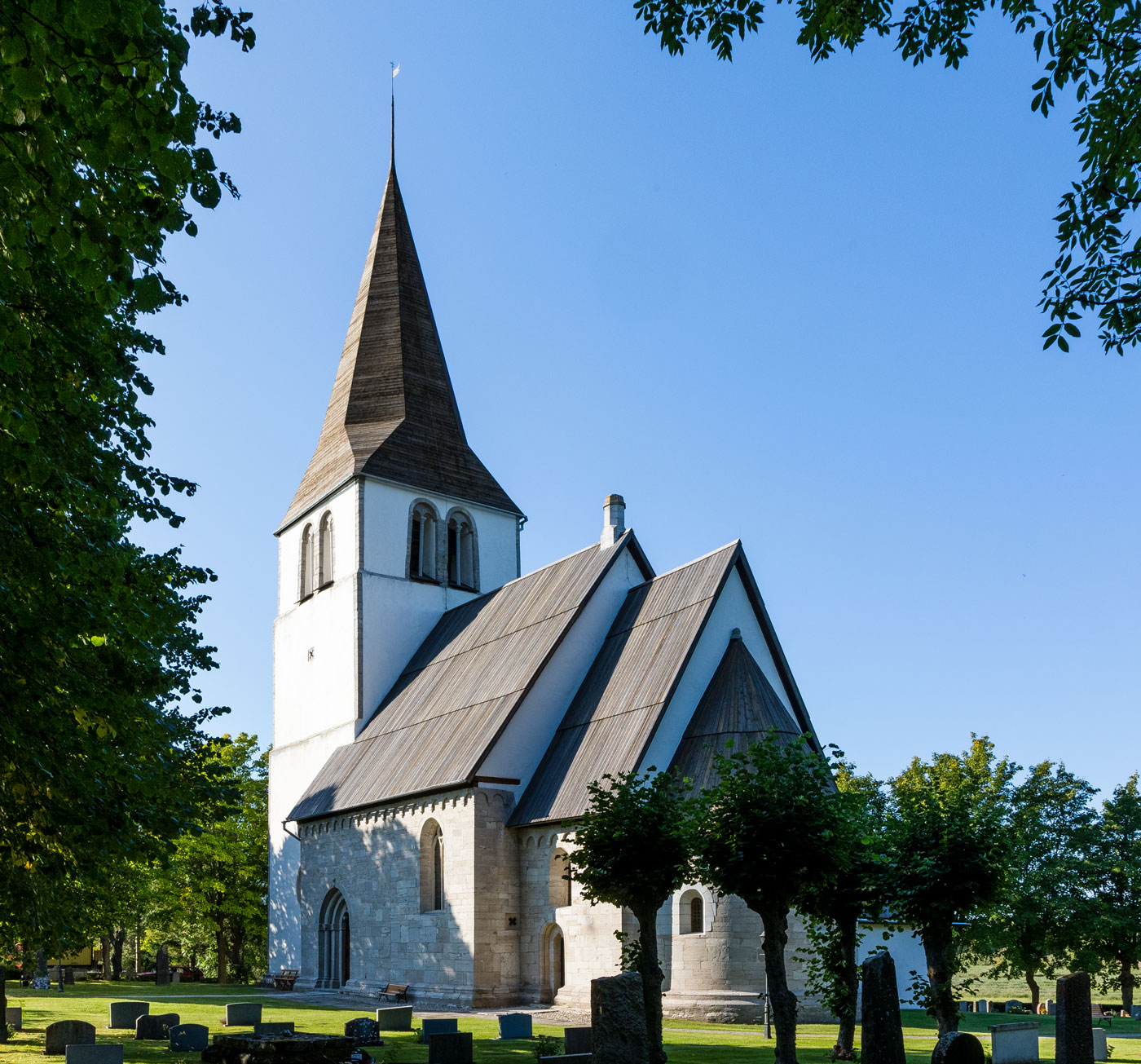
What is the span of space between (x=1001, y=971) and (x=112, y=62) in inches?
1578

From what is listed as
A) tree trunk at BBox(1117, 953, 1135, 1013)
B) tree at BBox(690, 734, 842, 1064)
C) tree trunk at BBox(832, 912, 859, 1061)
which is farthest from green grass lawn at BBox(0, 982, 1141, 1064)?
tree trunk at BBox(1117, 953, 1135, 1013)

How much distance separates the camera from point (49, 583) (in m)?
10.0

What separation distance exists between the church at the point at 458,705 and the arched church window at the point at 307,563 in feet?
0.49

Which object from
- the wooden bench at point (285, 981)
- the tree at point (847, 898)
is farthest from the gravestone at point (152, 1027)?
the wooden bench at point (285, 981)

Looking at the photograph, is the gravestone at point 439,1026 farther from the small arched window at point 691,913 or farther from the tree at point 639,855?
the small arched window at point 691,913

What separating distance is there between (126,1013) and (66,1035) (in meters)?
4.89

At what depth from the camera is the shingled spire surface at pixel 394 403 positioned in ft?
130

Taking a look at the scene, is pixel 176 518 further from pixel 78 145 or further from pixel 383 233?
pixel 383 233

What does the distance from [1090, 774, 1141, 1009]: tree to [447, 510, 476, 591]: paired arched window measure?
22.2m

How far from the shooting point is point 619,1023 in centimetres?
1298

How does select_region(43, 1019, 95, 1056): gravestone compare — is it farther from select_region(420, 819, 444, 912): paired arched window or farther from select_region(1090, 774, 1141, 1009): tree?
select_region(1090, 774, 1141, 1009): tree

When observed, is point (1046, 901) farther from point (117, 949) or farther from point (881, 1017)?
point (117, 949)

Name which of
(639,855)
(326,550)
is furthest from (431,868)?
(326,550)

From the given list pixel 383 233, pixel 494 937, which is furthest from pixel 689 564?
pixel 383 233
